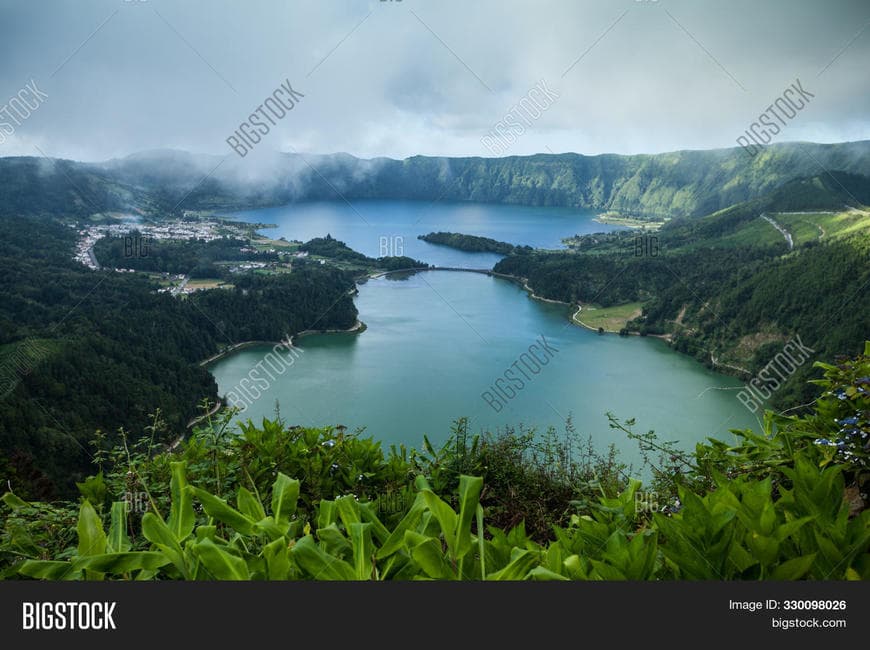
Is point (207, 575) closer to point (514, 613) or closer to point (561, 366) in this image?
point (514, 613)

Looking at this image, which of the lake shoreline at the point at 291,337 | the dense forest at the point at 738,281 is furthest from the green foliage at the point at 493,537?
the lake shoreline at the point at 291,337

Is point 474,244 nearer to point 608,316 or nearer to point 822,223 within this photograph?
point 608,316

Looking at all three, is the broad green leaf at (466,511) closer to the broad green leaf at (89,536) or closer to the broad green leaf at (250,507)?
the broad green leaf at (250,507)

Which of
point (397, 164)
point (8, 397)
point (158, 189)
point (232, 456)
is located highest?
point (397, 164)

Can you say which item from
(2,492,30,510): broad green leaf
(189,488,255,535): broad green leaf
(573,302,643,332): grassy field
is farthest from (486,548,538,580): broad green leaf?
(573,302,643,332): grassy field

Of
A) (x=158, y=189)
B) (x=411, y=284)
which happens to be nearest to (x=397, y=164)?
(x=158, y=189)

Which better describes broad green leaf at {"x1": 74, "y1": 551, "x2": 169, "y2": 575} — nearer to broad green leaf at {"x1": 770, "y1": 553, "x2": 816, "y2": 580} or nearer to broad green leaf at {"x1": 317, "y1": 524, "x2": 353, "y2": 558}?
broad green leaf at {"x1": 317, "y1": 524, "x2": 353, "y2": 558}
